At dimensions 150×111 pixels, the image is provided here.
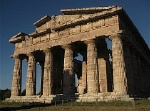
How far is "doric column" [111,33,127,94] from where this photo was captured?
28464mm

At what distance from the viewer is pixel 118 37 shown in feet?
99.3

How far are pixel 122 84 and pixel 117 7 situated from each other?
10196mm

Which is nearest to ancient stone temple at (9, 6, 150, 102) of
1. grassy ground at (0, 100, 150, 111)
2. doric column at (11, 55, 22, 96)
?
doric column at (11, 55, 22, 96)

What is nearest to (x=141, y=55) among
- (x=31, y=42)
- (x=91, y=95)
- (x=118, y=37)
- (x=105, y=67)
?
(x=105, y=67)

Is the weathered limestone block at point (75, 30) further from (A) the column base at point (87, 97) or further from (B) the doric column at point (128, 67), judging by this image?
(A) the column base at point (87, 97)

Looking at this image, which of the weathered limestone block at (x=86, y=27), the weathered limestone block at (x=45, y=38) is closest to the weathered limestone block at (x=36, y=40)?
the weathered limestone block at (x=45, y=38)

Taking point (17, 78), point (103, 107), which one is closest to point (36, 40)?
point (17, 78)

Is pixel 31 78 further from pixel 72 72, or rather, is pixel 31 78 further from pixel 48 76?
pixel 72 72

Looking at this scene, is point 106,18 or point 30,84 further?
point 30,84

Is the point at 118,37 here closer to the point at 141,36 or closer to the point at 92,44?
the point at 92,44

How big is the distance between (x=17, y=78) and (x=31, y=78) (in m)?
3.50

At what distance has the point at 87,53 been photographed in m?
32.9

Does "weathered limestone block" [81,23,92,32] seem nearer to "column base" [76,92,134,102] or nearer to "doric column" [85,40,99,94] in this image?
"doric column" [85,40,99,94]

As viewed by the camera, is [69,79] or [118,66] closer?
[118,66]
